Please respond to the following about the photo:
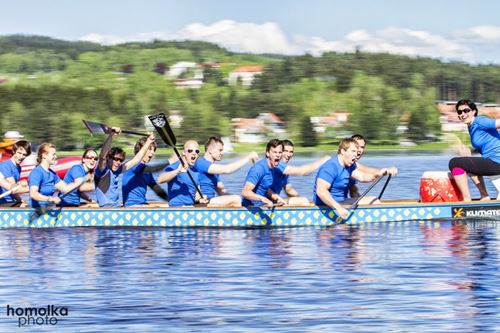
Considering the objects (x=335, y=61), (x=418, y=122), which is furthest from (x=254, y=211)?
Answer: (x=335, y=61)

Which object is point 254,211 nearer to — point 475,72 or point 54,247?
point 54,247

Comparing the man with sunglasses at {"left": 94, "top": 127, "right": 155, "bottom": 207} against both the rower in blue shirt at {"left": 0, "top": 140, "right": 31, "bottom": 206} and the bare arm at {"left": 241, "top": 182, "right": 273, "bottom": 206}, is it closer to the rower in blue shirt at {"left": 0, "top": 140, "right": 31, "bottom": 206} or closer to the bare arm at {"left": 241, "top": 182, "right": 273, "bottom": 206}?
the rower in blue shirt at {"left": 0, "top": 140, "right": 31, "bottom": 206}

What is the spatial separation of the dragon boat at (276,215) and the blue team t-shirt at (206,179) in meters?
0.58

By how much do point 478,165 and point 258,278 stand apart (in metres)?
6.08

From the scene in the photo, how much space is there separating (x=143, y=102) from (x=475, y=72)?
5365 centimetres

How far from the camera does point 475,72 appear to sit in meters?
186

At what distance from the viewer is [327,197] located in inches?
783

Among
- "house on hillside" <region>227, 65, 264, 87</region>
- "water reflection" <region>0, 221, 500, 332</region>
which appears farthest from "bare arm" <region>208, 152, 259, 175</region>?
"house on hillside" <region>227, 65, 264, 87</region>

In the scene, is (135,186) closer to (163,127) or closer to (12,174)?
(163,127)

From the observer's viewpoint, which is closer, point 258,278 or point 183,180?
point 258,278

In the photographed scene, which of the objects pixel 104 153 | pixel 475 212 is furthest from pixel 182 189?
pixel 475 212

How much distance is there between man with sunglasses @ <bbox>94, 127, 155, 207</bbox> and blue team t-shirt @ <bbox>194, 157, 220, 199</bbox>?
102cm

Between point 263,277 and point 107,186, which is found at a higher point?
point 107,186

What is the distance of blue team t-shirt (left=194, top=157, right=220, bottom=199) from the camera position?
20.9m
